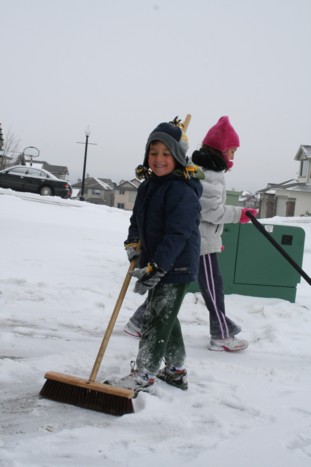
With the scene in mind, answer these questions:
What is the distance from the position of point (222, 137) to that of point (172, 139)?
0.97m

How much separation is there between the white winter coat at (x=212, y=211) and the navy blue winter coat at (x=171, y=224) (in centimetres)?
71

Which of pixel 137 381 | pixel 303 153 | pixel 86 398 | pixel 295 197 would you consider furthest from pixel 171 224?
pixel 303 153

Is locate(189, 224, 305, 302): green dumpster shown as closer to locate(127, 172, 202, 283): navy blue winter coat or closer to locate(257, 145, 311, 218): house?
locate(127, 172, 202, 283): navy blue winter coat

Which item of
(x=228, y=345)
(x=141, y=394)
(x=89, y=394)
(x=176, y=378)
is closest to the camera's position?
(x=89, y=394)

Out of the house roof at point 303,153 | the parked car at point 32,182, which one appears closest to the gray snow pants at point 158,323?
the parked car at point 32,182

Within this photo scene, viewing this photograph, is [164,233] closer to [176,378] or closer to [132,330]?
[176,378]

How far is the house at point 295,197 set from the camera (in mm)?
33812

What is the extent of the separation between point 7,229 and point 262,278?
15.8 ft

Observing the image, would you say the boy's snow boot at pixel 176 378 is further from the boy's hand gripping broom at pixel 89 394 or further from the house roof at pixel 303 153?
the house roof at pixel 303 153

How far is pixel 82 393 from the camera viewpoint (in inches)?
100

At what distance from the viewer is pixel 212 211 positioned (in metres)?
3.56

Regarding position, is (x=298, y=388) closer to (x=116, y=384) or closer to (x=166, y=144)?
(x=116, y=384)

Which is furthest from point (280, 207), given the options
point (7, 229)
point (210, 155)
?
point (210, 155)

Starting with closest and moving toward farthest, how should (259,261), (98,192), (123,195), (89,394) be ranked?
(89,394) < (259,261) < (123,195) < (98,192)
